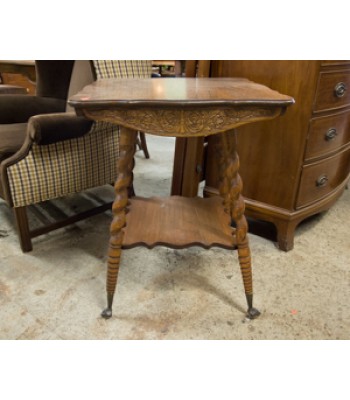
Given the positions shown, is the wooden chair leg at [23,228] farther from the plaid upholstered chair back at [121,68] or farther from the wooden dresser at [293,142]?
the wooden dresser at [293,142]

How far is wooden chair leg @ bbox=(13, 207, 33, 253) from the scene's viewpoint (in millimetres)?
1448

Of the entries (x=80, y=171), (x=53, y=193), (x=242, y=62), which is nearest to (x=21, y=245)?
(x=53, y=193)

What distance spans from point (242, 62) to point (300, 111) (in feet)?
1.12

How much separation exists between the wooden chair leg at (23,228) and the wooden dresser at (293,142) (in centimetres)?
97

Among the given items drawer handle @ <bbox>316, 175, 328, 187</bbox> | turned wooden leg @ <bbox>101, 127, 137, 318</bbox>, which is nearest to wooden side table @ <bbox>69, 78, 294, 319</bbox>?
turned wooden leg @ <bbox>101, 127, 137, 318</bbox>

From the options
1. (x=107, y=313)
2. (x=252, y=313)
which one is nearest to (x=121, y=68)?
(x=107, y=313)

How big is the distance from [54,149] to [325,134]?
4.16 feet

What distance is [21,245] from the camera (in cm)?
151

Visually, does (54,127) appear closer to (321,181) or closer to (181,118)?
(181,118)

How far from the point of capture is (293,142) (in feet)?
4.69

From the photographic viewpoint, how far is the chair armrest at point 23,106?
6.12ft

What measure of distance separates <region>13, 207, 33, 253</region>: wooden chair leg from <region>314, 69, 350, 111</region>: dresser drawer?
4.57 ft

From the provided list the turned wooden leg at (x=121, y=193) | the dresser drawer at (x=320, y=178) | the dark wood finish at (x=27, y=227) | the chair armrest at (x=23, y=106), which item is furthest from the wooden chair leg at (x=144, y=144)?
the turned wooden leg at (x=121, y=193)

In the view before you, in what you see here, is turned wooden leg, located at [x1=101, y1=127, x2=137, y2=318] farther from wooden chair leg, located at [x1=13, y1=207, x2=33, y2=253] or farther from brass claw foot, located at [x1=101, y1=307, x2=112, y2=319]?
wooden chair leg, located at [x1=13, y1=207, x2=33, y2=253]
